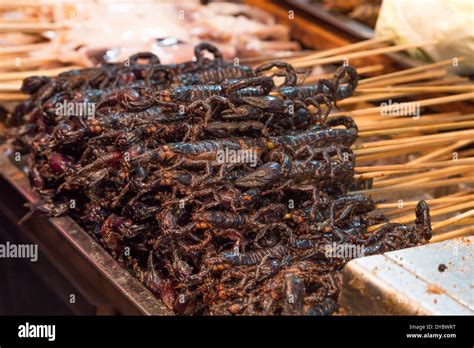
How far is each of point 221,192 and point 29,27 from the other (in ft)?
9.94

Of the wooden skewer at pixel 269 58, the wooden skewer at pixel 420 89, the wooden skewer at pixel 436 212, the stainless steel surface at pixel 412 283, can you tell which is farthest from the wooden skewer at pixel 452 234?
the wooden skewer at pixel 269 58

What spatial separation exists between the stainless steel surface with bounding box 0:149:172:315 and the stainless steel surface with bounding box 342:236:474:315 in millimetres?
838

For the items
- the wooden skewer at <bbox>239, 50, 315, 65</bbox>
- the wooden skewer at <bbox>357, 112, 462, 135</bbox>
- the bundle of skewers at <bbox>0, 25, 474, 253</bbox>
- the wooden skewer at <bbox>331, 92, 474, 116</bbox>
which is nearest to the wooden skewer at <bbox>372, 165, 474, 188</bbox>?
the bundle of skewers at <bbox>0, 25, 474, 253</bbox>

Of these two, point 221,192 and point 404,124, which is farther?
point 404,124

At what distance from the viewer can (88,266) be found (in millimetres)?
3711

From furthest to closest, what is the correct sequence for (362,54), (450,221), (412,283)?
1. (362,54)
2. (450,221)
3. (412,283)

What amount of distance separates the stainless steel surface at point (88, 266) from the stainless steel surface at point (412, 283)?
0.84 meters

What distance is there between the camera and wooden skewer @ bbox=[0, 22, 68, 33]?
5.40 m

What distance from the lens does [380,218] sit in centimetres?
352

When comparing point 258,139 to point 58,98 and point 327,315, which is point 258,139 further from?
point 58,98

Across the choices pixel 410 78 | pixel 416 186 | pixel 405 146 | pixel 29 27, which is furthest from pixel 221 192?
pixel 29 27

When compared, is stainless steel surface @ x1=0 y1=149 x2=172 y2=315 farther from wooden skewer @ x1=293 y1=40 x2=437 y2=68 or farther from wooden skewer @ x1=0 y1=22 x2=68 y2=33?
wooden skewer @ x1=293 y1=40 x2=437 y2=68

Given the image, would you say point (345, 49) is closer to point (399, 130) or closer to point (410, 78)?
point (410, 78)

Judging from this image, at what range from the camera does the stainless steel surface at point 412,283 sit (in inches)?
103
